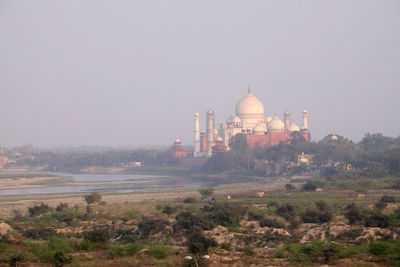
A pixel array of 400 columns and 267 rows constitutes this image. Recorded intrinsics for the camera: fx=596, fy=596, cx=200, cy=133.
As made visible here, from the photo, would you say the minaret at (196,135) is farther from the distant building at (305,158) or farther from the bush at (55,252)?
the bush at (55,252)

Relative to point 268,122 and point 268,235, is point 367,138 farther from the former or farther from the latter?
point 268,235

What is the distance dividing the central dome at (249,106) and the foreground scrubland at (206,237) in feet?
177

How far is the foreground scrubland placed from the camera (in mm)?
14250

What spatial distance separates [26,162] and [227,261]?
3590 inches

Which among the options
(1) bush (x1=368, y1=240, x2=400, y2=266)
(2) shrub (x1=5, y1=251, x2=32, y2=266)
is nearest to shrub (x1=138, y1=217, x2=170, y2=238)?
(2) shrub (x1=5, y1=251, x2=32, y2=266)

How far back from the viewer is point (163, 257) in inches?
579

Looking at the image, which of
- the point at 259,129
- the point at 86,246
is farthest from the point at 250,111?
the point at 86,246

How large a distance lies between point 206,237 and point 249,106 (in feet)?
220

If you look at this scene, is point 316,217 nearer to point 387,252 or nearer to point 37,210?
point 387,252

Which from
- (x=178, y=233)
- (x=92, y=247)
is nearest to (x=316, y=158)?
(x=178, y=233)

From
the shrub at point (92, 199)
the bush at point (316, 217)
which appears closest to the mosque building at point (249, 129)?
the shrub at point (92, 199)

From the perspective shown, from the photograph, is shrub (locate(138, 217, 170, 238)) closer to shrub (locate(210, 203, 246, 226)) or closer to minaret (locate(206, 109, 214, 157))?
shrub (locate(210, 203, 246, 226))

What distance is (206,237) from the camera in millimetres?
16984

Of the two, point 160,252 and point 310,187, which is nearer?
point 160,252
